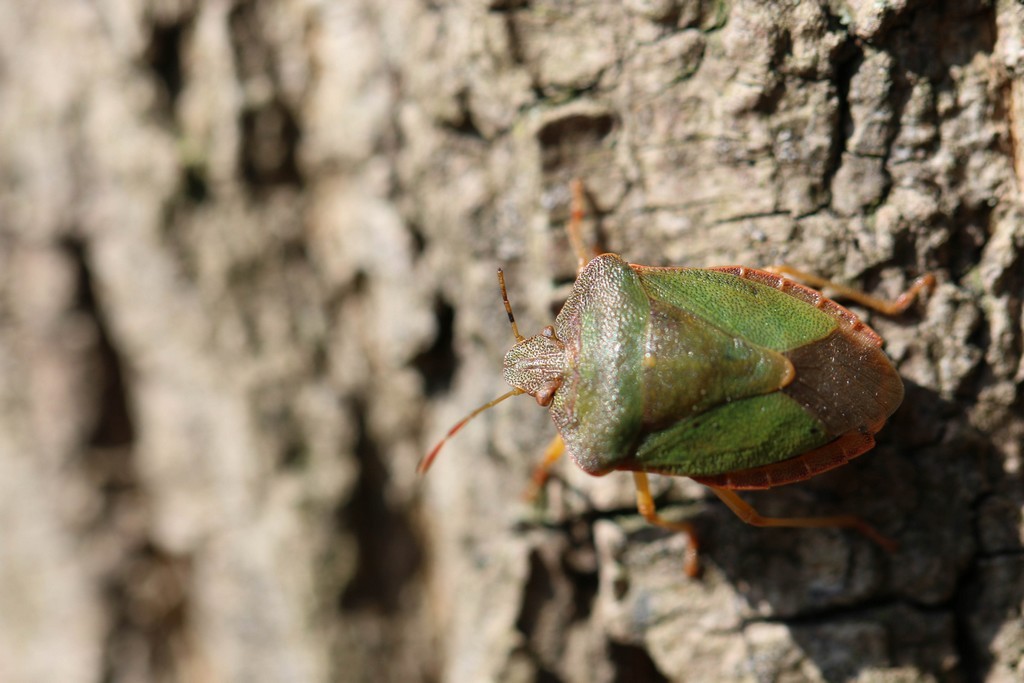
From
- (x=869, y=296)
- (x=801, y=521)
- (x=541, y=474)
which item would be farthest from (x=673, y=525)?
(x=869, y=296)

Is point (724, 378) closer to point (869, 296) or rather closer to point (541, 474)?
point (869, 296)

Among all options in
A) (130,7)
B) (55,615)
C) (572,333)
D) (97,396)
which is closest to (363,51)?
(130,7)

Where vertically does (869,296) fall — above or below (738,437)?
above

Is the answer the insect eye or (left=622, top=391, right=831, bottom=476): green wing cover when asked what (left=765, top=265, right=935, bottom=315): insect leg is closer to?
(left=622, top=391, right=831, bottom=476): green wing cover

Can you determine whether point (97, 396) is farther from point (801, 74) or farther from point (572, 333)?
point (801, 74)

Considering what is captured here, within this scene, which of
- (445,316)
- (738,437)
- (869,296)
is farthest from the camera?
→ (445,316)

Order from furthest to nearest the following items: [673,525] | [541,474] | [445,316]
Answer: [445,316] < [541,474] < [673,525]

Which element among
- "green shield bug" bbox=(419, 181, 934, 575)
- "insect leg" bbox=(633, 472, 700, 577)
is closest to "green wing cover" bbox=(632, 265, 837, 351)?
"green shield bug" bbox=(419, 181, 934, 575)

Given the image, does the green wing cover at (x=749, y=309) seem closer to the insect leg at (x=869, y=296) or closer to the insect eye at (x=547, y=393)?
the insect leg at (x=869, y=296)
